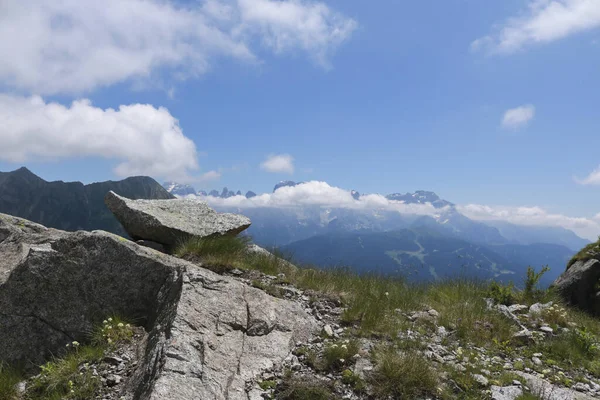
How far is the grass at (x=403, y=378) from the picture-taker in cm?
620

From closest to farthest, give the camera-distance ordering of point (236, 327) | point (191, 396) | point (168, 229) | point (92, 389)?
point (191, 396) < point (92, 389) < point (236, 327) < point (168, 229)

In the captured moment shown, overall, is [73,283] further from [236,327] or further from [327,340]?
[327,340]

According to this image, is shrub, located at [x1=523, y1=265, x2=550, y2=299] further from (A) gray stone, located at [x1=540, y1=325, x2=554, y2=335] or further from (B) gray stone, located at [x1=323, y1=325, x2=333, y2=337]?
(B) gray stone, located at [x1=323, y1=325, x2=333, y2=337]

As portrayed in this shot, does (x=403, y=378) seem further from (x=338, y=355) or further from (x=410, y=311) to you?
(x=410, y=311)

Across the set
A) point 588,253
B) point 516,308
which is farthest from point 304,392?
point 588,253

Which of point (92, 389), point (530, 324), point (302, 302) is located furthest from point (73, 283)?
point (530, 324)

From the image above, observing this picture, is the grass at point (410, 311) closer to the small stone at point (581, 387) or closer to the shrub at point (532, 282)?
the shrub at point (532, 282)

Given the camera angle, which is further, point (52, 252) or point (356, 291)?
point (356, 291)

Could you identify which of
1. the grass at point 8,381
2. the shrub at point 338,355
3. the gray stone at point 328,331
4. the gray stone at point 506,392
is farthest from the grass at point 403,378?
the grass at point 8,381

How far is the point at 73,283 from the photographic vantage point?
26.8 feet

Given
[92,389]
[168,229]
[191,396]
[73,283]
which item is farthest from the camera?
[168,229]

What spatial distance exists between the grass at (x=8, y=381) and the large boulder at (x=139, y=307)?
304 mm

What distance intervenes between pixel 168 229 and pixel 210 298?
20.3 feet

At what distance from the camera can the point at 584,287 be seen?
1470 centimetres
